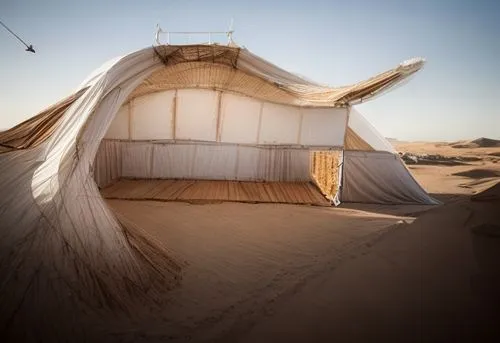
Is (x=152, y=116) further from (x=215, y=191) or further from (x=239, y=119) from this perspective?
(x=215, y=191)

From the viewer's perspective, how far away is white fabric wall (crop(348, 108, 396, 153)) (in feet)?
32.1

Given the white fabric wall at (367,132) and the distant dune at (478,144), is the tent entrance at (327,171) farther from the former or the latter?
the distant dune at (478,144)

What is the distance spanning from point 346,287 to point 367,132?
8399mm

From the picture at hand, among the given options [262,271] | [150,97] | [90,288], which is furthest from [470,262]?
[150,97]

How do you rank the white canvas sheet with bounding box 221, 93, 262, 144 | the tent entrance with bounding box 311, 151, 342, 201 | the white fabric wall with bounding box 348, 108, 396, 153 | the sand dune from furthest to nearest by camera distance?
the white canvas sheet with bounding box 221, 93, 262, 144 < the white fabric wall with bounding box 348, 108, 396, 153 < the tent entrance with bounding box 311, 151, 342, 201 < the sand dune

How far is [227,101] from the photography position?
10.8 meters

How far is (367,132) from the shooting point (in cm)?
1007

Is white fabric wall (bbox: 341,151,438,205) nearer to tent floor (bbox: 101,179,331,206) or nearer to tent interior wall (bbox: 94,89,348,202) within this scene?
tent floor (bbox: 101,179,331,206)

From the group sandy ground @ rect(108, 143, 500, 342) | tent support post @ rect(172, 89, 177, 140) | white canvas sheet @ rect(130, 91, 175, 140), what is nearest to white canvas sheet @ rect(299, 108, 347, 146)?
tent support post @ rect(172, 89, 177, 140)

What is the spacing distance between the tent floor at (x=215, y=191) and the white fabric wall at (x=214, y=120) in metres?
1.71

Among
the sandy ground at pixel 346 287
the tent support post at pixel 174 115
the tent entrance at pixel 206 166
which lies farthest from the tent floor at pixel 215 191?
the sandy ground at pixel 346 287

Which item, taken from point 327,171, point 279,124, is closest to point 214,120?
point 279,124

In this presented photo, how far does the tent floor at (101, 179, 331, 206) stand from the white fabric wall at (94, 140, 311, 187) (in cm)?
37

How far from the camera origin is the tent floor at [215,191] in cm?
873
